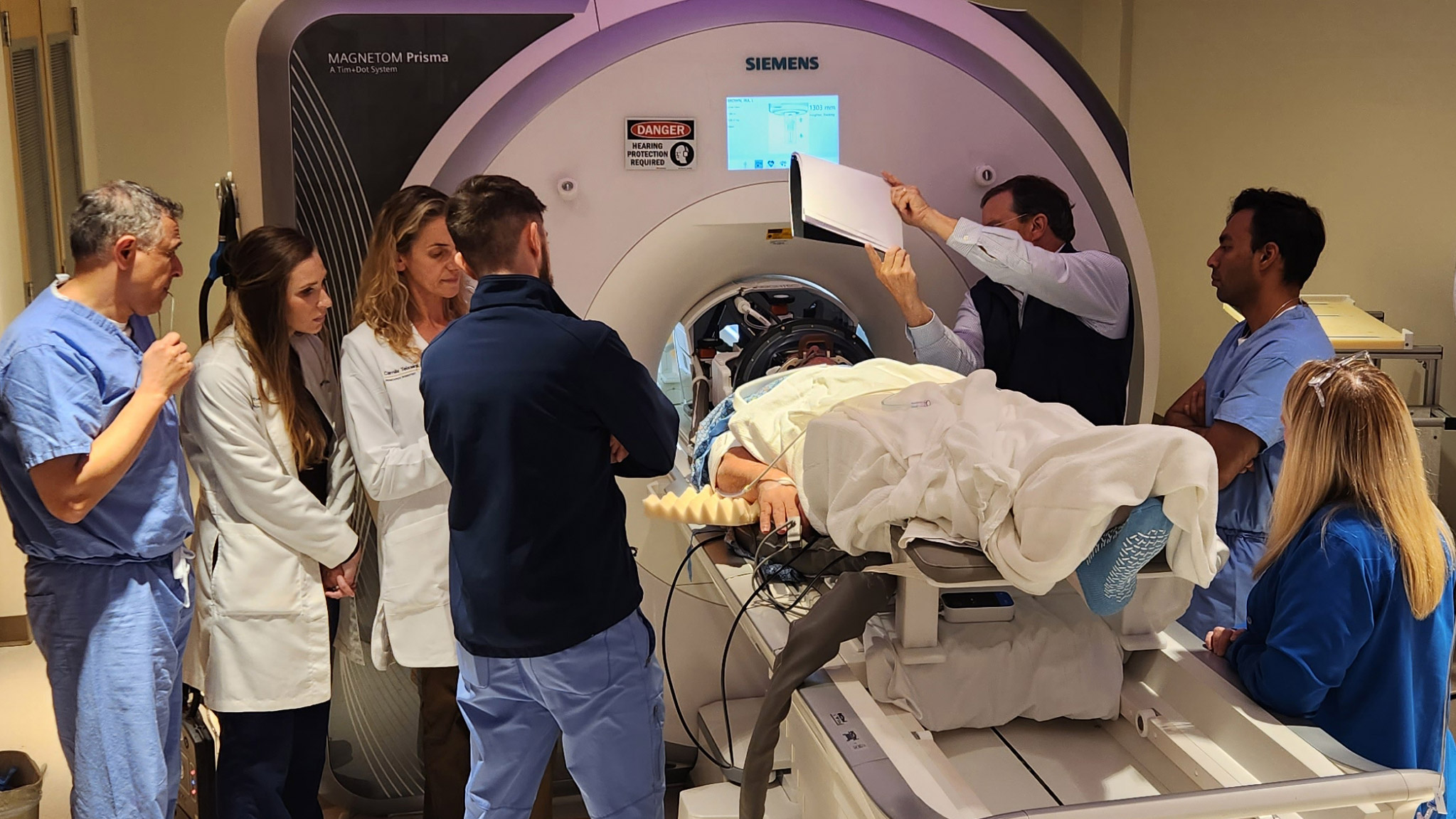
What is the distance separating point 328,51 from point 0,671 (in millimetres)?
2243

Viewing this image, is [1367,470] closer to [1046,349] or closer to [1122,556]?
[1122,556]

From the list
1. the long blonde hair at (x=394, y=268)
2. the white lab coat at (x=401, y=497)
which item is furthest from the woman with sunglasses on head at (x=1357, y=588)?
the long blonde hair at (x=394, y=268)

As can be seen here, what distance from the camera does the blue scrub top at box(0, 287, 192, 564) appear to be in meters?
1.83

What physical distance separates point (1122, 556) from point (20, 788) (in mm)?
2033

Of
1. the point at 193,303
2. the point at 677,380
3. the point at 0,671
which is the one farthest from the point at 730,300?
the point at 193,303

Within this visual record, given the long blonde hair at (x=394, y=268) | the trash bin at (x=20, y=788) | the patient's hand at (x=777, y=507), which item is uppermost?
the long blonde hair at (x=394, y=268)

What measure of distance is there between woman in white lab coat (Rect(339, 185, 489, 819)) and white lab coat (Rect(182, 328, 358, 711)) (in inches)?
4.5

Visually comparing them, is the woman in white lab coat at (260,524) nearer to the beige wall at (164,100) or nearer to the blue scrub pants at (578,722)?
the blue scrub pants at (578,722)

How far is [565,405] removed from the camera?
1752 mm

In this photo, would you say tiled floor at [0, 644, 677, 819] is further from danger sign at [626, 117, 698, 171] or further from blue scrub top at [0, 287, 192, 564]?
danger sign at [626, 117, 698, 171]

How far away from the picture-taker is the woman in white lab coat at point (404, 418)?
2203 mm

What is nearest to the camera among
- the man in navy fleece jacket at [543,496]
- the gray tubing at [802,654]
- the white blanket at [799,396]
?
the gray tubing at [802,654]

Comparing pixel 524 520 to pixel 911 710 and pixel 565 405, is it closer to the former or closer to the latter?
pixel 565 405

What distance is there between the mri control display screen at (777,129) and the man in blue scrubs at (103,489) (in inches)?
41.0
